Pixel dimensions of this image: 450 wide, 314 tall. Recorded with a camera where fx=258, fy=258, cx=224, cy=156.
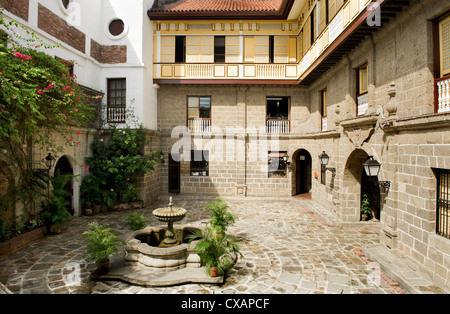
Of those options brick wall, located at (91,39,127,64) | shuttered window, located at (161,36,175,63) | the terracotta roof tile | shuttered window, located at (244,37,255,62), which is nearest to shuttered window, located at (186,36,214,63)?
shuttered window, located at (161,36,175,63)

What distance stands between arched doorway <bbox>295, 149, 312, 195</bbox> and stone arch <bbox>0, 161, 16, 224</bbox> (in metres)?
13.8

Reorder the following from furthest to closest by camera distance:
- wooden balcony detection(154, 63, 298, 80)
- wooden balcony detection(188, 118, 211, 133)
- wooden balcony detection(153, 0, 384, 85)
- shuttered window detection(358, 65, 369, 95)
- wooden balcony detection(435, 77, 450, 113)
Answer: wooden balcony detection(188, 118, 211, 133), wooden balcony detection(154, 63, 298, 80), wooden balcony detection(153, 0, 384, 85), shuttered window detection(358, 65, 369, 95), wooden balcony detection(435, 77, 450, 113)

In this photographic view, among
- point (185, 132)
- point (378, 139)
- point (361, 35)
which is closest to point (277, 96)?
point (185, 132)

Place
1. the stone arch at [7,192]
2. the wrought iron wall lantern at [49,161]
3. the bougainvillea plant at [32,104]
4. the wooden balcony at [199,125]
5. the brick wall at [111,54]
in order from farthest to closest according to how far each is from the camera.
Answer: the wooden balcony at [199,125] < the brick wall at [111,54] < the wrought iron wall lantern at [49,161] < the stone arch at [7,192] < the bougainvillea plant at [32,104]

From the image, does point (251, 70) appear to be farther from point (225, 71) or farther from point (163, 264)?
point (163, 264)

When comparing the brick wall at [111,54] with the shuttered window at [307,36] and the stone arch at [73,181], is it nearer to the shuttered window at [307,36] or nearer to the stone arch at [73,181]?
the stone arch at [73,181]

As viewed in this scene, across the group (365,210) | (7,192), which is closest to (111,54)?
(7,192)

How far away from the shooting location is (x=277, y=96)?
15.6 meters

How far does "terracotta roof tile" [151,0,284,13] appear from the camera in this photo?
14.5 meters

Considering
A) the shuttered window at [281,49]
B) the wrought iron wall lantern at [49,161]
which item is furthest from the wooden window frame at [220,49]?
the wrought iron wall lantern at [49,161]

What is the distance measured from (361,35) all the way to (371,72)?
1314 mm

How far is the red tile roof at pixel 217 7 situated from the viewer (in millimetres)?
14227

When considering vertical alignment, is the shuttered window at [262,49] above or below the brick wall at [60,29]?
above

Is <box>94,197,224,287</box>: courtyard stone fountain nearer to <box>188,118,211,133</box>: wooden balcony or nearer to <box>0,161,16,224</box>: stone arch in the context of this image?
<box>0,161,16,224</box>: stone arch
